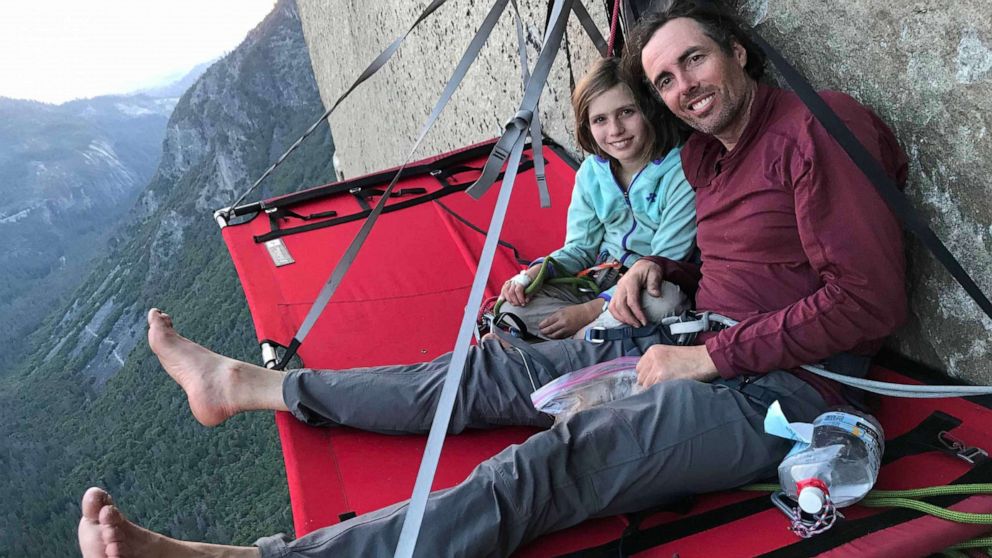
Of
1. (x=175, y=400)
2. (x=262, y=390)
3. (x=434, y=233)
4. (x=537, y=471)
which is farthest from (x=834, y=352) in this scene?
(x=175, y=400)

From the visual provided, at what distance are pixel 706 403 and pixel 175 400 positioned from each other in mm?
38583

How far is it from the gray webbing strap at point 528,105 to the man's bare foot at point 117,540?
2.72 ft

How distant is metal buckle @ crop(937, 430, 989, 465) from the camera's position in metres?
1.23

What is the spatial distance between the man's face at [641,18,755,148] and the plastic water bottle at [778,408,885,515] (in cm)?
64

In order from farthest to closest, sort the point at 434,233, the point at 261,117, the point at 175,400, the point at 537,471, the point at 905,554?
the point at 261,117
the point at 175,400
the point at 434,233
the point at 537,471
the point at 905,554

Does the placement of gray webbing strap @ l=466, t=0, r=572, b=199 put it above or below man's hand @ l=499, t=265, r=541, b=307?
above

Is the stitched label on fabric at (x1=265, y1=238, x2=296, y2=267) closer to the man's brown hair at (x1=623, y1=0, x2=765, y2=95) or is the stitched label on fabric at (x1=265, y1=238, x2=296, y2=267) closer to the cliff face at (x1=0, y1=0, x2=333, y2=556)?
the man's brown hair at (x1=623, y1=0, x2=765, y2=95)

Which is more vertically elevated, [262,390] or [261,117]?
[261,117]

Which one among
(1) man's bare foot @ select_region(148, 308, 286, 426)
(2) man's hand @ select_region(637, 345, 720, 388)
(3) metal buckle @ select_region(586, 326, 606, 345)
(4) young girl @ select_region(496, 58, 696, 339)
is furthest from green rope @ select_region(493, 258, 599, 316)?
(1) man's bare foot @ select_region(148, 308, 286, 426)

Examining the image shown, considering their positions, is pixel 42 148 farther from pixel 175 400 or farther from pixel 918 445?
pixel 918 445

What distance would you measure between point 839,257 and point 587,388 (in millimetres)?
614

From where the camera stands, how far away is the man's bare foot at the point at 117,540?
113cm

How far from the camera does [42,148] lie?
2464 inches

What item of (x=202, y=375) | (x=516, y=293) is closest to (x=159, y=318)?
(x=202, y=375)
